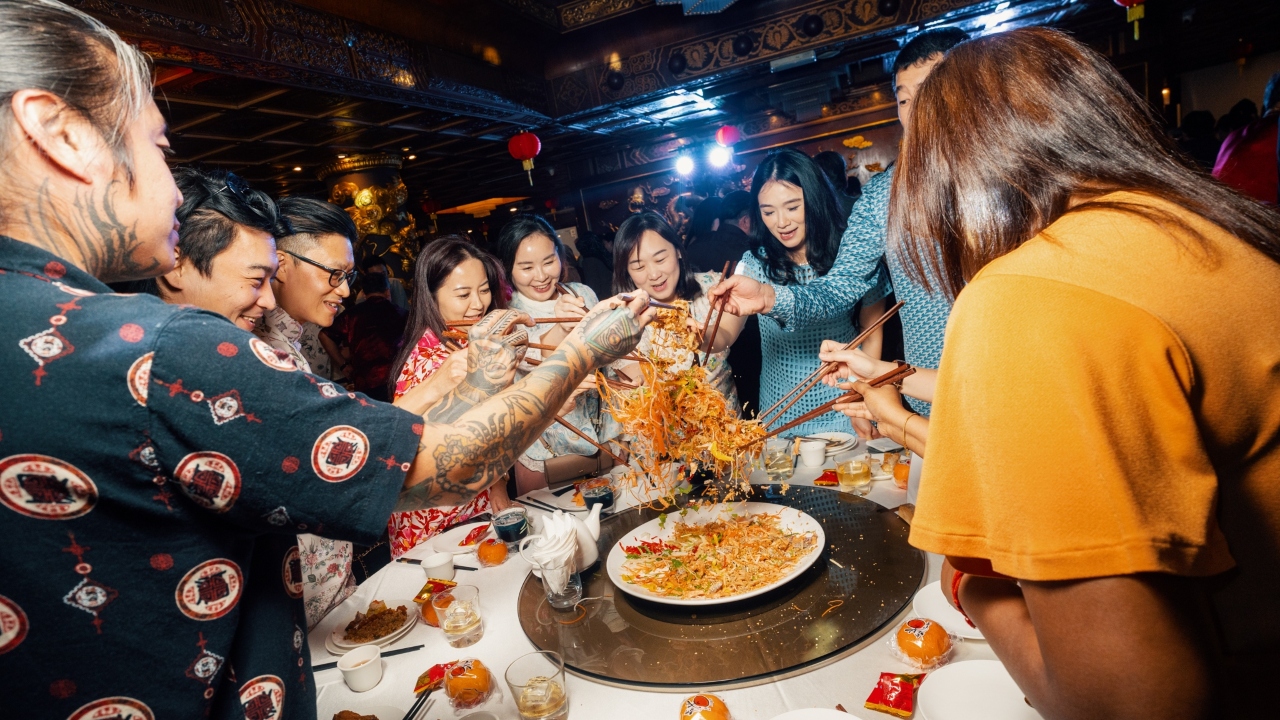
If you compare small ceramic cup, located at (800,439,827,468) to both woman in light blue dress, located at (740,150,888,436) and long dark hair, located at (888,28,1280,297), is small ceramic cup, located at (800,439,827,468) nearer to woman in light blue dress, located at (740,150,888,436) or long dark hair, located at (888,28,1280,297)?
woman in light blue dress, located at (740,150,888,436)

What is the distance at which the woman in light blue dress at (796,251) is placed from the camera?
339 centimetres

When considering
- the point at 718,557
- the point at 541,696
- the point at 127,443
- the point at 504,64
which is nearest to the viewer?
the point at 127,443

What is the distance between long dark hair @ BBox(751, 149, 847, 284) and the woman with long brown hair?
2581 millimetres

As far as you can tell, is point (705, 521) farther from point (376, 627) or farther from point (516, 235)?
point (516, 235)

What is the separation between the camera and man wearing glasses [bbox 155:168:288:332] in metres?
2.14

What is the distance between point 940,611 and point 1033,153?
1.09 meters

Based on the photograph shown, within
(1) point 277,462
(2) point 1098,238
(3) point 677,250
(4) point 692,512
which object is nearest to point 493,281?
(3) point 677,250

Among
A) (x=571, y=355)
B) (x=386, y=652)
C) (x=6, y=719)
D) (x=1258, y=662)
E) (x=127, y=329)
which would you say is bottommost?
(x=386, y=652)

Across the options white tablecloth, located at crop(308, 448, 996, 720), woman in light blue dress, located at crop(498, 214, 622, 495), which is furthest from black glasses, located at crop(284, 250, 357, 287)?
white tablecloth, located at crop(308, 448, 996, 720)

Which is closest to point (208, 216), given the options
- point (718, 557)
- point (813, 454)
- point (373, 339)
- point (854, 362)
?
point (718, 557)

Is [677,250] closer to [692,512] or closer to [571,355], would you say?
[692,512]

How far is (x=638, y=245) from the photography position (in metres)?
3.72

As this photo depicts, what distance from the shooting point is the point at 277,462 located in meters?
0.90

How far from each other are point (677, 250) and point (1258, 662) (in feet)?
10.6
